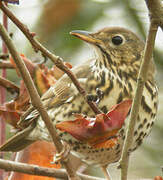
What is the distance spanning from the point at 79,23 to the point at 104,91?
1507mm

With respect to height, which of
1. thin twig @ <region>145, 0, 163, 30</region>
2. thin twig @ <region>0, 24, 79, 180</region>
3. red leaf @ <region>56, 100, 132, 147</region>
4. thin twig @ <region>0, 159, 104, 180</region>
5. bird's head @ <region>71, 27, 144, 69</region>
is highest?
thin twig @ <region>145, 0, 163, 30</region>

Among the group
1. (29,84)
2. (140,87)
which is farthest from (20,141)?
(140,87)

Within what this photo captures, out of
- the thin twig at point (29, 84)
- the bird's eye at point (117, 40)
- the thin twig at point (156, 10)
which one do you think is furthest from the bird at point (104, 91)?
the thin twig at point (156, 10)

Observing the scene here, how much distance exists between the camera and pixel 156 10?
1173 mm

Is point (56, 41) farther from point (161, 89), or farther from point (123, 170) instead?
point (123, 170)

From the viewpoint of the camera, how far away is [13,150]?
2.28m

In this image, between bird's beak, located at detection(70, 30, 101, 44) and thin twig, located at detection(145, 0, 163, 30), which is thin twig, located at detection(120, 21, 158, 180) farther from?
bird's beak, located at detection(70, 30, 101, 44)

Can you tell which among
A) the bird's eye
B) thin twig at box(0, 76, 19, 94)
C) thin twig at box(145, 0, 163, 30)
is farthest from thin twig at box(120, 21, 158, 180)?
the bird's eye

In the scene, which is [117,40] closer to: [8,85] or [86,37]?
[86,37]

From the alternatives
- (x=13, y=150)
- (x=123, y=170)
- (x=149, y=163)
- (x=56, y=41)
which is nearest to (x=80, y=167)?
(x=13, y=150)

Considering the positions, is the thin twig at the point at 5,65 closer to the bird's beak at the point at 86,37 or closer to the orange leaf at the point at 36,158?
the bird's beak at the point at 86,37

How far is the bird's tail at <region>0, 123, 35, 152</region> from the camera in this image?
228cm

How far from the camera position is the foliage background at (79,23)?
3.32 meters

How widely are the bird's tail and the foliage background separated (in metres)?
0.89
